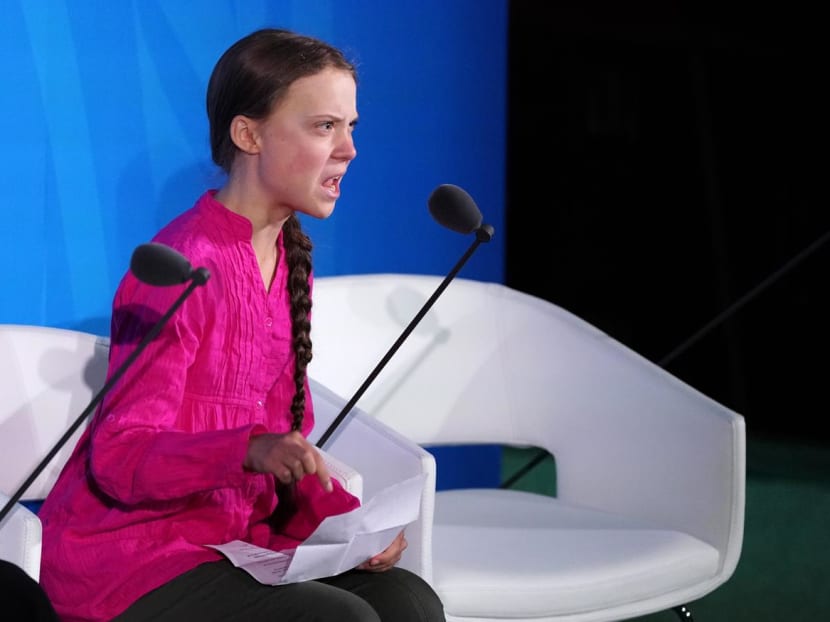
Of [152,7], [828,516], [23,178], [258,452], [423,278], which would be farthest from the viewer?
[828,516]

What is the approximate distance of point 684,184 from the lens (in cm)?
473

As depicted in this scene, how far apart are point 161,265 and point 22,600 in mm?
350

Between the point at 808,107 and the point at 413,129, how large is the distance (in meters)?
2.22

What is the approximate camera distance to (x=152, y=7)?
7.23ft

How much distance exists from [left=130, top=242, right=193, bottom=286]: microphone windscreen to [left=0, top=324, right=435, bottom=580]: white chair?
543mm

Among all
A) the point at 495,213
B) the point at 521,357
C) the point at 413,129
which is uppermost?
the point at 413,129

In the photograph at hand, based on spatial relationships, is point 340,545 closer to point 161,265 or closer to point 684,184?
point 161,265

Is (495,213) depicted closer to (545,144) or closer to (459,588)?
(459,588)

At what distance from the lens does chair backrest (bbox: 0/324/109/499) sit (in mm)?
1878

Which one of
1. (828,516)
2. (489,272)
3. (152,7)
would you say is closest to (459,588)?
(152,7)

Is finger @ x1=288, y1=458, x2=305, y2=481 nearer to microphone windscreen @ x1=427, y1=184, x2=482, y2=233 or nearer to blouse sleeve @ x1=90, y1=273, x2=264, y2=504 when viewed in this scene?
blouse sleeve @ x1=90, y1=273, x2=264, y2=504

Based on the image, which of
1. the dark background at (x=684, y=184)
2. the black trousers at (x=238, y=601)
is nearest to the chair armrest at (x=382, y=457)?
the black trousers at (x=238, y=601)

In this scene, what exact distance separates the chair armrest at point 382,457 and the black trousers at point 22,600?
600 mm

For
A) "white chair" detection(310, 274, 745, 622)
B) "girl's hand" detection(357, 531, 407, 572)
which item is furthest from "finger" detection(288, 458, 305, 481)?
"white chair" detection(310, 274, 745, 622)
